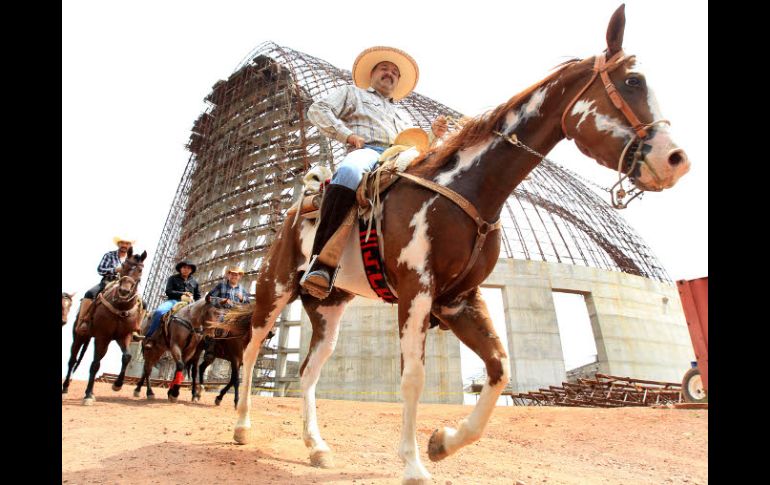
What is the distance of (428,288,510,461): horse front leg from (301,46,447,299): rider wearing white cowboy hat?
1.25 meters

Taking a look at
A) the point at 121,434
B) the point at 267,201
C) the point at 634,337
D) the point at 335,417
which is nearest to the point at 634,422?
the point at 335,417

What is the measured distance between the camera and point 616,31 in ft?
9.84

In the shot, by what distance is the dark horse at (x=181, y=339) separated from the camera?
9516 millimetres

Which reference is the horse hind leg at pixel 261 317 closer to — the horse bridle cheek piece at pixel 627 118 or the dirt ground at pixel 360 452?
the dirt ground at pixel 360 452

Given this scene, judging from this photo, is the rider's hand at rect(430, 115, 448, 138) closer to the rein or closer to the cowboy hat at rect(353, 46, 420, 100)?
the cowboy hat at rect(353, 46, 420, 100)

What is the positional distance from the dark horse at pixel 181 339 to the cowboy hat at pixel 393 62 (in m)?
6.04

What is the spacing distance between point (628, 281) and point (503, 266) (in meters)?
5.71

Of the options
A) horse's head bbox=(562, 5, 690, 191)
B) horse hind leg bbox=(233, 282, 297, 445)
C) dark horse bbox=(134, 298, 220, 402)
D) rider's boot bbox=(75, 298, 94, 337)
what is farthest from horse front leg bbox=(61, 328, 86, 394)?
horse's head bbox=(562, 5, 690, 191)

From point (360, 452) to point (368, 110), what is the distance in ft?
10.7

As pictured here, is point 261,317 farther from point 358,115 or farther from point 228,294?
point 228,294

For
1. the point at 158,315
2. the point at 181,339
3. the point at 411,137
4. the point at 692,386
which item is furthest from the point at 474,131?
the point at 692,386

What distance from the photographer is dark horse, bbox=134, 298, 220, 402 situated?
9516 millimetres

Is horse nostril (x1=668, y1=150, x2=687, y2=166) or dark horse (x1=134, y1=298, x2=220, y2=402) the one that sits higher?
horse nostril (x1=668, y1=150, x2=687, y2=166)
